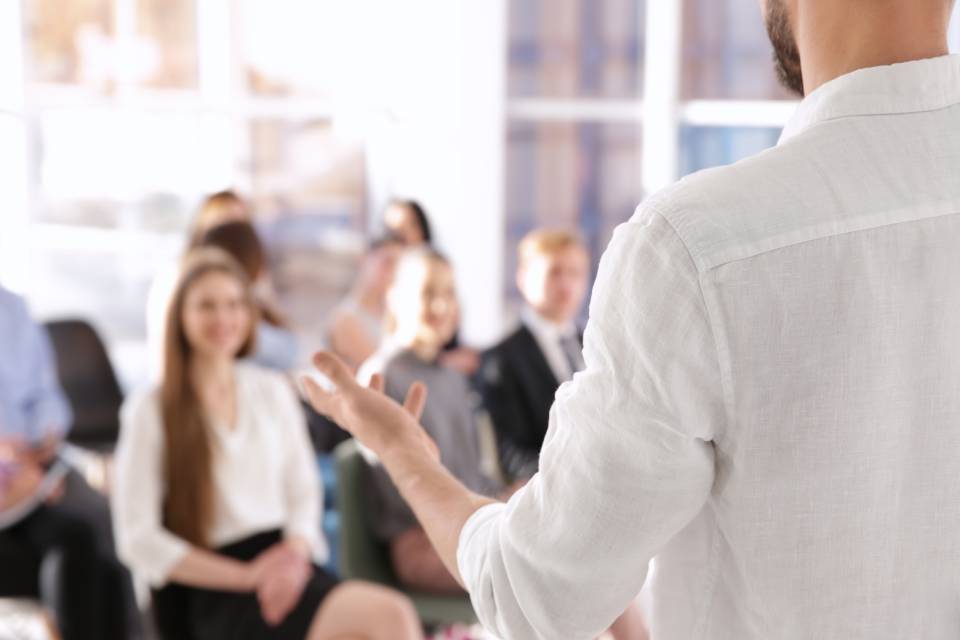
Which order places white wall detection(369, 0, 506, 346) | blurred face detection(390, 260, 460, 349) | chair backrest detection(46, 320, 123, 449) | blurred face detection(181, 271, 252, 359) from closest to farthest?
blurred face detection(181, 271, 252, 359), blurred face detection(390, 260, 460, 349), chair backrest detection(46, 320, 123, 449), white wall detection(369, 0, 506, 346)

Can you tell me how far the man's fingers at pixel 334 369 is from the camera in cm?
118

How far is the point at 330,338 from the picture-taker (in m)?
4.83

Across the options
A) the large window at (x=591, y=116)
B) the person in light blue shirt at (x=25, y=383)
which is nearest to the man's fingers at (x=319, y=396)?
the person in light blue shirt at (x=25, y=383)

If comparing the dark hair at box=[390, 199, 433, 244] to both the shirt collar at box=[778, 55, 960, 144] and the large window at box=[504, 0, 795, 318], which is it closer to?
the large window at box=[504, 0, 795, 318]

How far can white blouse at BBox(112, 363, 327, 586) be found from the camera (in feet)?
10.6

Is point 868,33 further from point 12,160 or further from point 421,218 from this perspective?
point 12,160

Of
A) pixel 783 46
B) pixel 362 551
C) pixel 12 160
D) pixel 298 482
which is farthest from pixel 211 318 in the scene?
pixel 12 160

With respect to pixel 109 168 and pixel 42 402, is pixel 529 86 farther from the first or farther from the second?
pixel 42 402

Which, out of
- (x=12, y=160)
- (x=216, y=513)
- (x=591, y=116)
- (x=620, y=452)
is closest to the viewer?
(x=620, y=452)

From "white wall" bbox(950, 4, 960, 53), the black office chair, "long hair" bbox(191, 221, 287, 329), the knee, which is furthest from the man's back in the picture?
"long hair" bbox(191, 221, 287, 329)

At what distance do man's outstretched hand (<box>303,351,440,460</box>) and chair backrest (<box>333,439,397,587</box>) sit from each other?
2.13 m

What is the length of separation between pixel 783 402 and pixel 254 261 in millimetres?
3958

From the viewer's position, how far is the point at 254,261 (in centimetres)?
470

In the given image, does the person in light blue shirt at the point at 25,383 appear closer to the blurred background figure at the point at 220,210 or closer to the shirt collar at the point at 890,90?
the blurred background figure at the point at 220,210
